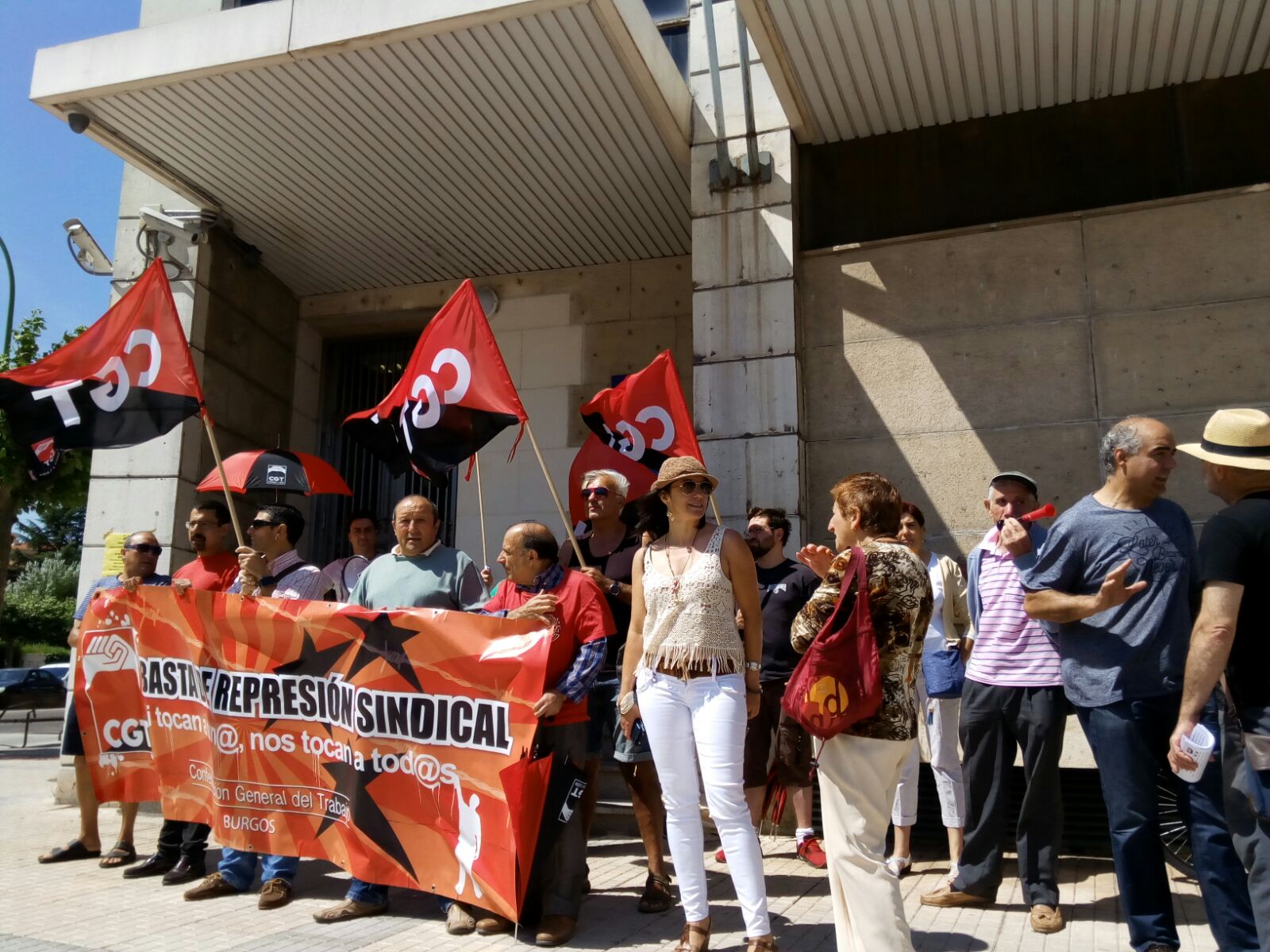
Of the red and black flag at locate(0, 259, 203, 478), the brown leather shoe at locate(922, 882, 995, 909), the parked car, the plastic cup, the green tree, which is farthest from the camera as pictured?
the parked car

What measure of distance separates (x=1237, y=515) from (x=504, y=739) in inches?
121

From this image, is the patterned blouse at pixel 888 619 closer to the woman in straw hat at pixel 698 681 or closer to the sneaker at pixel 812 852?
the woman in straw hat at pixel 698 681

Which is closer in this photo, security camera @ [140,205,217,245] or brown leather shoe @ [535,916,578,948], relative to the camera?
brown leather shoe @ [535,916,578,948]

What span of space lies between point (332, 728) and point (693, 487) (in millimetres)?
2287

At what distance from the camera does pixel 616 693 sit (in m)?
5.46

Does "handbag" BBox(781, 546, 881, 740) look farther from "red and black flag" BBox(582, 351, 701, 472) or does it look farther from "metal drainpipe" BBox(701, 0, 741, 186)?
"metal drainpipe" BBox(701, 0, 741, 186)

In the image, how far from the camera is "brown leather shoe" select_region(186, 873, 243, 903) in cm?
512

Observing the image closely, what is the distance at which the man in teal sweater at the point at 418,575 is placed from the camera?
5098 millimetres

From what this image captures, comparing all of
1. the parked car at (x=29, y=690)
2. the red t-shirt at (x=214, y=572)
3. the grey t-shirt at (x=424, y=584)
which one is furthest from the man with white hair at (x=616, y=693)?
the parked car at (x=29, y=690)

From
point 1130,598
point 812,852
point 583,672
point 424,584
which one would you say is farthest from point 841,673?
point 812,852

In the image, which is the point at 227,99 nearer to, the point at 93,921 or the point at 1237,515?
the point at 93,921

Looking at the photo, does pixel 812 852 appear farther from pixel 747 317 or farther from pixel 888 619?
pixel 747 317

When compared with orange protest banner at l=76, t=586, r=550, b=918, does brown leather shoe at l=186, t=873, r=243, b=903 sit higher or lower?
lower

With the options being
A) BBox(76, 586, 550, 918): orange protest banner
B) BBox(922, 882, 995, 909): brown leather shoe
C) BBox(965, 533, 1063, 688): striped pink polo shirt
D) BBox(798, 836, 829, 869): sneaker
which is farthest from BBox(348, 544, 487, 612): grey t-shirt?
BBox(922, 882, 995, 909): brown leather shoe
